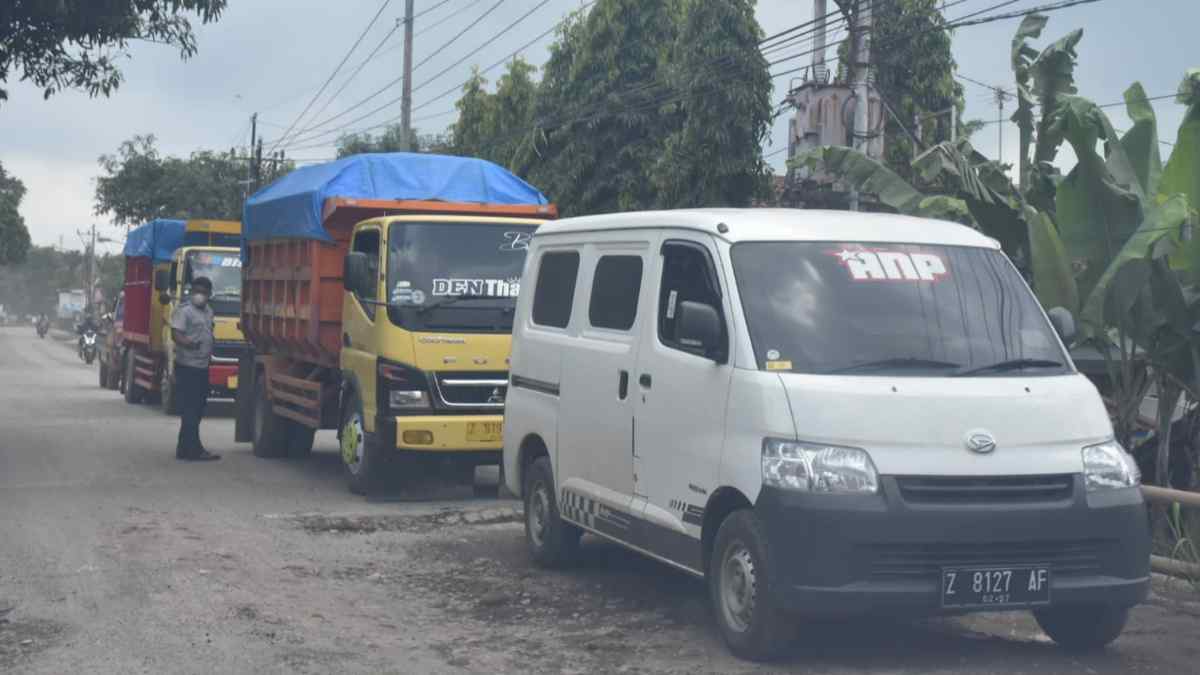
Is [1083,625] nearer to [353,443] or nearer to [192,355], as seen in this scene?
[353,443]

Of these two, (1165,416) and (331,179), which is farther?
(331,179)

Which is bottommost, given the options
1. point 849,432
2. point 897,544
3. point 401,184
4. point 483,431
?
point 483,431

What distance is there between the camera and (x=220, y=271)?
22.7 m

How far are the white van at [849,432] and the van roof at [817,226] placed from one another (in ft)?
0.06

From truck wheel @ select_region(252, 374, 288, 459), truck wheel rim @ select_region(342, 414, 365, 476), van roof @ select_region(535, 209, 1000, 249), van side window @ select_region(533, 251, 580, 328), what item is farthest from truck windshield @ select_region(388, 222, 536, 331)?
van roof @ select_region(535, 209, 1000, 249)

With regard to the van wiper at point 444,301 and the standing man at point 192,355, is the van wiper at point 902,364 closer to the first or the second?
the van wiper at point 444,301

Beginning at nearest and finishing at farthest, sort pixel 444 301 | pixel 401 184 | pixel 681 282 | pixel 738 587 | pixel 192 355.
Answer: pixel 738 587 < pixel 681 282 < pixel 444 301 < pixel 401 184 < pixel 192 355

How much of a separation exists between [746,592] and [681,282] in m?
1.81

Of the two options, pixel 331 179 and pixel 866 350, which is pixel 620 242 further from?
pixel 331 179

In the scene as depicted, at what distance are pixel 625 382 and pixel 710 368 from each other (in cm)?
99

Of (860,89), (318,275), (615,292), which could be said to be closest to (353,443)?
(318,275)

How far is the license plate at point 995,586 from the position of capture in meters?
6.75

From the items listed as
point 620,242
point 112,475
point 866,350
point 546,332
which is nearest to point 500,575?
point 546,332

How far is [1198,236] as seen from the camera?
9984 millimetres
